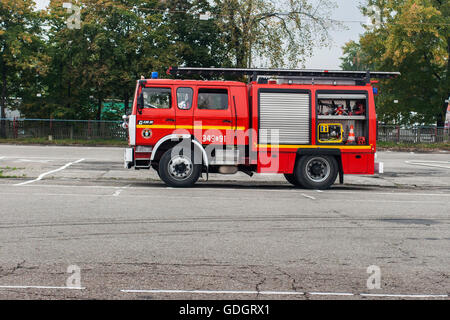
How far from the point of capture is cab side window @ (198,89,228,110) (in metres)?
13.6

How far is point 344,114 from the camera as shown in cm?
1410

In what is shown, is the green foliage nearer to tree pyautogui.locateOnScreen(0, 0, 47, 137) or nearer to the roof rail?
tree pyautogui.locateOnScreen(0, 0, 47, 137)

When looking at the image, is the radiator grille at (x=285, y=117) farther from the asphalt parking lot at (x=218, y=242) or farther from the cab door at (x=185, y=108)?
the cab door at (x=185, y=108)

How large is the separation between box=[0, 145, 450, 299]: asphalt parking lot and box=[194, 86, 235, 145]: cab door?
1256mm

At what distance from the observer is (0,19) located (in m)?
38.4

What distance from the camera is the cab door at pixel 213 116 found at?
13438 mm

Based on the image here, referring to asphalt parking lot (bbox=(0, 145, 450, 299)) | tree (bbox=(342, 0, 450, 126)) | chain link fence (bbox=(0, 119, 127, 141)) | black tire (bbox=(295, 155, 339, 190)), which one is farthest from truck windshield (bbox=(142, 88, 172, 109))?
tree (bbox=(342, 0, 450, 126))

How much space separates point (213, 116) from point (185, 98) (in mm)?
817

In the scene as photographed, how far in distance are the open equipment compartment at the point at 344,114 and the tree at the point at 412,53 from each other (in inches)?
1106

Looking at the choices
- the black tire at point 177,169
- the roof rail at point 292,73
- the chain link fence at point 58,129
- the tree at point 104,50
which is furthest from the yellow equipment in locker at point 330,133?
the tree at point 104,50

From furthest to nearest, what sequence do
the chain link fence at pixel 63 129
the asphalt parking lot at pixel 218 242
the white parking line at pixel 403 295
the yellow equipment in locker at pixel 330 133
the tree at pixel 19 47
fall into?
the tree at pixel 19 47
the chain link fence at pixel 63 129
the yellow equipment in locker at pixel 330 133
the asphalt parking lot at pixel 218 242
the white parking line at pixel 403 295

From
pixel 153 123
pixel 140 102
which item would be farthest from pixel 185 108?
pixel 140 102

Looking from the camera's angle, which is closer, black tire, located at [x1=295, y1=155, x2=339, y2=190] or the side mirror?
the side mirror

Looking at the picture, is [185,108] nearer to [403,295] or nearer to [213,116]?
[213,116]
